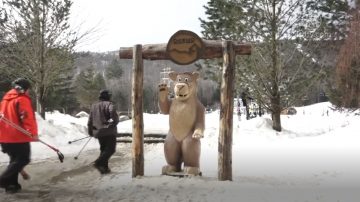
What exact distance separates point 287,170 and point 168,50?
3.41 m

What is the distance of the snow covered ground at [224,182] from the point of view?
5.89m

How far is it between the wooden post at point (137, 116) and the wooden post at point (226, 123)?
1.41 m

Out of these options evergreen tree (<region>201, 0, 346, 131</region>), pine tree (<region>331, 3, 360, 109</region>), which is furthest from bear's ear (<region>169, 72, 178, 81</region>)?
pine tree (<region>331, 3, 360, 109</region>)

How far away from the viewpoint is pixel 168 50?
7.29 meters

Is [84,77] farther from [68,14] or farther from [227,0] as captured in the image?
[227,0]

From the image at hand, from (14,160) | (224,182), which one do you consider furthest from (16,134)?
(224,182)

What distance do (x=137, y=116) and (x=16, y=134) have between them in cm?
199

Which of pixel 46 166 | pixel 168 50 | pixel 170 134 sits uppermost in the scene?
pixel 168 50

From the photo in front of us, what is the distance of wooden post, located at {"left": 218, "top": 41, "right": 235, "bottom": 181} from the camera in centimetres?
684

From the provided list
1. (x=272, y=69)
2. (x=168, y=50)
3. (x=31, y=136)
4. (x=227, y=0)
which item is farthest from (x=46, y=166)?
(x=227, y=0)

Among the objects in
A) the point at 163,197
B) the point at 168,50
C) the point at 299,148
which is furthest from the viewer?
the point at 299,148

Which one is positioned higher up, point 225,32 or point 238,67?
point 225,32

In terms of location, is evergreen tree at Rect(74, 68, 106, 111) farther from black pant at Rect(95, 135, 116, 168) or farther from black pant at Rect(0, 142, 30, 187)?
black pant at Rect(0, 142, 30, 187)

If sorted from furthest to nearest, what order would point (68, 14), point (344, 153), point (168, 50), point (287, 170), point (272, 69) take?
point (68, 14)
point (272, 69)
point (344, 153)
point (287, 170)
point (168, 50)
